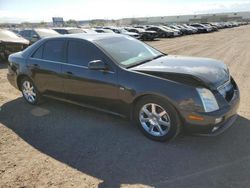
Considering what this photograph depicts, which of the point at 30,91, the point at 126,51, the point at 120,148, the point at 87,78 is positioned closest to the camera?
the point at 120,148

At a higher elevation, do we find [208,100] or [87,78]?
[87,78]

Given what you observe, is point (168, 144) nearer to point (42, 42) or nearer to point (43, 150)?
point (43, 150)

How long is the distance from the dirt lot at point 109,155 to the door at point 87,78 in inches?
19.5

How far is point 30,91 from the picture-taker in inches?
240

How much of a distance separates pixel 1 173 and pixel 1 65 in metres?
9.15

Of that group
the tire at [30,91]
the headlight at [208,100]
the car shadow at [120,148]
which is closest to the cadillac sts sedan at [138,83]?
the headlight at [208,100]

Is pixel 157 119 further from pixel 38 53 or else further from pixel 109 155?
pixel 38 53

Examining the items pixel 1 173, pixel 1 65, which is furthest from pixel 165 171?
pixel 1 65

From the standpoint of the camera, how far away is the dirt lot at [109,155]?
3301 millimetres

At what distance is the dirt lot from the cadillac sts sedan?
32 centimetres

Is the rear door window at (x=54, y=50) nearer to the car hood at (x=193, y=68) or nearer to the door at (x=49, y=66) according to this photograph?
the door at (x=49, y=66)

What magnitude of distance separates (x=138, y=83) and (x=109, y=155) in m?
1.14

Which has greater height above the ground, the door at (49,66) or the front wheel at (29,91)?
the door at (49,66)

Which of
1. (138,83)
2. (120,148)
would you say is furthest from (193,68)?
(120,148)
